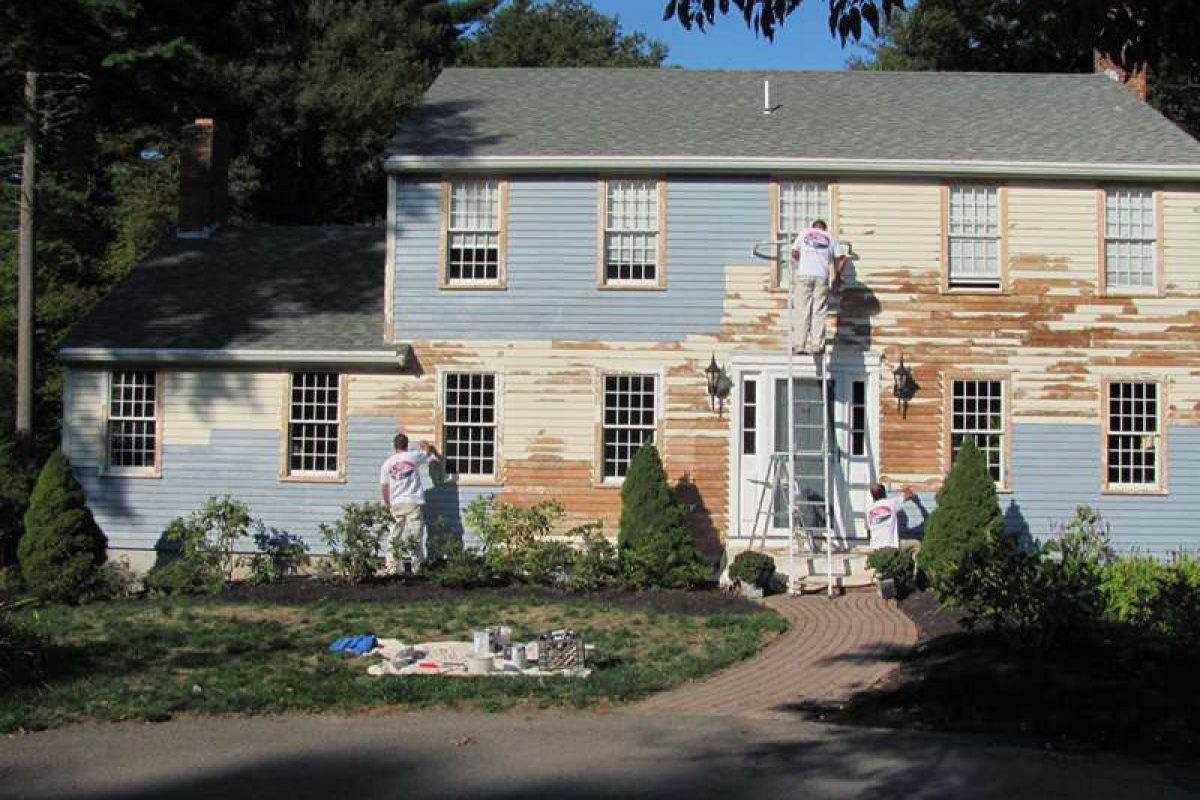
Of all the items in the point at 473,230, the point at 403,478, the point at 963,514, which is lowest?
the point at 963,514

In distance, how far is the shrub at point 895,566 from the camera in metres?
16.2

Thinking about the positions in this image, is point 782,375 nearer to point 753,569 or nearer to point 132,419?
point 753,569

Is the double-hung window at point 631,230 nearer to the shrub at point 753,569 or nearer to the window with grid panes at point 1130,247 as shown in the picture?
the shrub at point 753,569

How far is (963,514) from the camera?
16828 mm

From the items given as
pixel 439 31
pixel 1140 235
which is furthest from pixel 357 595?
pixel 439 31

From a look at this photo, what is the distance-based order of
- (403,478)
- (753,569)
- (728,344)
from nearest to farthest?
(753,569)
(403,478)
(728,344)

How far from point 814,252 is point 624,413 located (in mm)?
3646

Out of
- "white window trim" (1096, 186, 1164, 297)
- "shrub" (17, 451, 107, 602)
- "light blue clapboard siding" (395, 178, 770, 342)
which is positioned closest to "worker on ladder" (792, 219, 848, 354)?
"light blue clapboard siding" (395, 178, 770, 342)

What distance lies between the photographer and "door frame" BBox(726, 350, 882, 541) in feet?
61.1

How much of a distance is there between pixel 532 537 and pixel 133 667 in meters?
6.33

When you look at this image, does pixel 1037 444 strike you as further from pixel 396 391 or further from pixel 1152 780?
pixel 1152 780

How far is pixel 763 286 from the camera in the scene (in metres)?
18.8

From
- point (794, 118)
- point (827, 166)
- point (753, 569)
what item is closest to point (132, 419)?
point (753, 569)

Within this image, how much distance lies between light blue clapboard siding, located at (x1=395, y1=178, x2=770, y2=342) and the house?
0.11 feet
